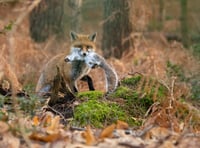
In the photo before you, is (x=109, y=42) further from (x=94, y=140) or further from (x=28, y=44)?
(x=94, y=140)

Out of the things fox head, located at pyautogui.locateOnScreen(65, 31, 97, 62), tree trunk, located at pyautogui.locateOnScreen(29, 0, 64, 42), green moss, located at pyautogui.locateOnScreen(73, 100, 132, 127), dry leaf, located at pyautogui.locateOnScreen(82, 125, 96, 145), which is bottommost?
green moss, located at pyautogui.locateOnScreen(73, 100, 132, 127)

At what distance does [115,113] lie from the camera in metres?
8.20

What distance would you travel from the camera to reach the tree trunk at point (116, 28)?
16953 millimetres

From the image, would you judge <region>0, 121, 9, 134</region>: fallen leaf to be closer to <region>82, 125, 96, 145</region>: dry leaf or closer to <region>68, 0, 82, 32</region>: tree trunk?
<region>82, 125, 96, 145</region>: dry leaf

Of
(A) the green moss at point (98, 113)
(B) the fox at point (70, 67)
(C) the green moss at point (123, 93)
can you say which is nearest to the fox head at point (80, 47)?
(B) the fox at point (70, 67)

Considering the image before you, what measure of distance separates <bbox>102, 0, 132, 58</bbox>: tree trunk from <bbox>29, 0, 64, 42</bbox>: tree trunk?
8.62ft

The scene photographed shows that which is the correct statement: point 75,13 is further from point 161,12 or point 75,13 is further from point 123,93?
point 123,93

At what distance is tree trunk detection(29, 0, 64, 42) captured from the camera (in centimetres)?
2025

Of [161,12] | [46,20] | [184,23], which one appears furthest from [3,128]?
[161,12]

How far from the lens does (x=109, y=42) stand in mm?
18312

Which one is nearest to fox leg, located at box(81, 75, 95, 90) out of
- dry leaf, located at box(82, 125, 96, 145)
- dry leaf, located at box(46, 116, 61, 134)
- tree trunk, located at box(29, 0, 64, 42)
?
dry leaf, located at box(46, 116, 61, 134)

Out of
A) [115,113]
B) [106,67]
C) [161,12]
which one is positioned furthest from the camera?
[161,12]

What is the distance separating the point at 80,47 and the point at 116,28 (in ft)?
21.3

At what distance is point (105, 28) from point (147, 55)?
2.75 metres
